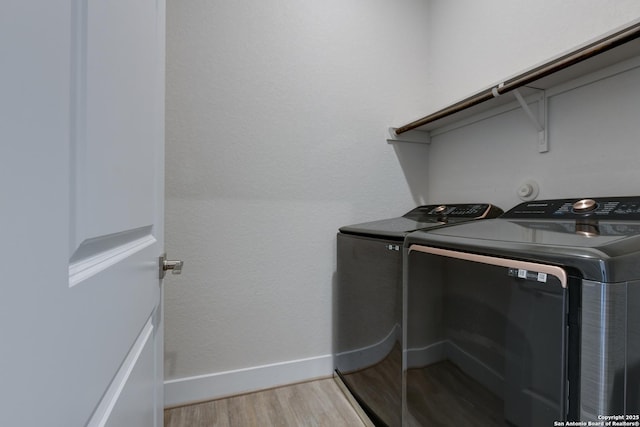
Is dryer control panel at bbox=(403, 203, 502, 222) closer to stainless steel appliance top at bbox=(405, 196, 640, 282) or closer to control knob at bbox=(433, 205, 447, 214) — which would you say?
control knob at bbox=(433, 205, 447, 214)

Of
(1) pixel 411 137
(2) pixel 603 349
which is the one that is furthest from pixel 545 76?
(2) pixel 603 349

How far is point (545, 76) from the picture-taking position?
1.13m

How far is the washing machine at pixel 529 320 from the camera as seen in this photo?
1.90 ft

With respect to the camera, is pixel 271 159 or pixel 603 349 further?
pixel 271 159

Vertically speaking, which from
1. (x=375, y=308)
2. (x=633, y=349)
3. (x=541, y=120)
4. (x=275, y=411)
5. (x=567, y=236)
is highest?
(x=541, y=120)

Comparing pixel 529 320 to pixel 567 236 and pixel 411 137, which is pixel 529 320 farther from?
pixel 411 137

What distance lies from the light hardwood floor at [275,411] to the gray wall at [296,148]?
79 mm

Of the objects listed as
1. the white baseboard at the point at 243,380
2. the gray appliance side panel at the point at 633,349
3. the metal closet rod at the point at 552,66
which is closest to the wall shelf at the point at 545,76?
the metal closet rod at the point at 552,66

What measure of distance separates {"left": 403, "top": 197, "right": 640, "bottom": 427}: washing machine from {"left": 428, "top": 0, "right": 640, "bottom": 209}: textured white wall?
239 mm

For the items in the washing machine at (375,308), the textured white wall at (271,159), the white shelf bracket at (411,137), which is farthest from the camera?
the white shelf bracket at (411,137)

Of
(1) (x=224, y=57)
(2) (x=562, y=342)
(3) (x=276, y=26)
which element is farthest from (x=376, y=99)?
(2) (x=562, y=342)

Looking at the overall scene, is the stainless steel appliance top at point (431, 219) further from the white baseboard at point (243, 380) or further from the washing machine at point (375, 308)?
the white baseboard at point (243, 380)

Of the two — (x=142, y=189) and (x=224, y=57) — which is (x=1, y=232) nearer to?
(x=142, y=189)

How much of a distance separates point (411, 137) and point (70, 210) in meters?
2.01
